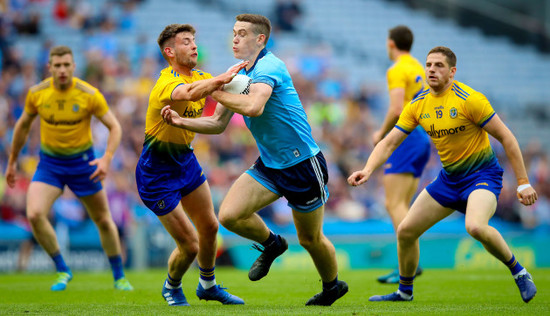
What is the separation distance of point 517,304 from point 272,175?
2.96m

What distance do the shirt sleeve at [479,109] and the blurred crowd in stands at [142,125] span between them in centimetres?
885

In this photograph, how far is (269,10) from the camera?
86.7 feet

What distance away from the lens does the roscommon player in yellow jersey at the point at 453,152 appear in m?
7.42

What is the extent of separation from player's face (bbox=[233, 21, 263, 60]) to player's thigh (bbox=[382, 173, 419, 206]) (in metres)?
3.67

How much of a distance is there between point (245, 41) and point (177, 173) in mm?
1556

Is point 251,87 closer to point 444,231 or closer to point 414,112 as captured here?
point 414,112

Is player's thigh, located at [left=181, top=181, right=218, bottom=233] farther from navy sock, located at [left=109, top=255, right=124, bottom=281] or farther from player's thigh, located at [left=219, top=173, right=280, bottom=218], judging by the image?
navy sock, located at [left=109, top=255, right=124, bottom=281]

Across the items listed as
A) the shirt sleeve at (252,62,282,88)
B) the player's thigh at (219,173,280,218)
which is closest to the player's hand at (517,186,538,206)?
the player's thigh at (219,173,280,218)

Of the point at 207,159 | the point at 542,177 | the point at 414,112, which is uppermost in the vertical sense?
the point at 414,112

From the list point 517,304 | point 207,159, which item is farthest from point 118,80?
point 517,304

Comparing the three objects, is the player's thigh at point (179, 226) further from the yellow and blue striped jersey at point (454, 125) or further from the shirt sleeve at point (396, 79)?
the shirt sleeve at point (396, 79)

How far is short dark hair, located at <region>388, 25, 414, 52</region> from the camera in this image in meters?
10.3

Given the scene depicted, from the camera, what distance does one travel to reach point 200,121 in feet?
23.1

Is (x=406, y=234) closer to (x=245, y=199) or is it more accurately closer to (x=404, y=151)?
(x=245, y=199)
